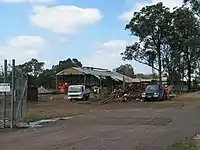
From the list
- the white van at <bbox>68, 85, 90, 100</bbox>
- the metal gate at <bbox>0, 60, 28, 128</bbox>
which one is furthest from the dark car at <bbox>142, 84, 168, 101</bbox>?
the metal gate at <bbox>0, 60, 28, 128</bbox>

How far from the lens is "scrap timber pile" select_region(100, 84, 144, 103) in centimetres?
5344

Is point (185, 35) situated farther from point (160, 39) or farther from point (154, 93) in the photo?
point (154, 93)

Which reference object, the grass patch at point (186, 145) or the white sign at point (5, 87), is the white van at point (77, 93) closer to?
the white sign at point (5, 87)

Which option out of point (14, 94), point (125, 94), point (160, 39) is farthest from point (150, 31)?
point (14, 94)

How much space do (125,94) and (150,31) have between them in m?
33.2

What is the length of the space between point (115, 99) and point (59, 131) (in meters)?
36.5

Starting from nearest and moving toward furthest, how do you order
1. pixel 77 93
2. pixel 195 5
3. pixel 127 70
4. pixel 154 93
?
pixel 154 93
pixel 195 5
pixel 77 93
pixel 127 70

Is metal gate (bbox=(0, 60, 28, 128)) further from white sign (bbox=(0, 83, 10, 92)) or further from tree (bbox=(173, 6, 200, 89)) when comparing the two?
tree (bbox=(173, 6, 200, 89))

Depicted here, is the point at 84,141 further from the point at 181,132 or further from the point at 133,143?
the point at 181,132

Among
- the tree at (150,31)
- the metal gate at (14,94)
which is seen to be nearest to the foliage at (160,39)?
the tree at (150,31)

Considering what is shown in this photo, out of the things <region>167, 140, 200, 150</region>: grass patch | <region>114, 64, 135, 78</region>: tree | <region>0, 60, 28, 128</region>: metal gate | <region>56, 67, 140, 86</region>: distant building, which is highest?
<region>114, 64, 135, 78</region>: tree

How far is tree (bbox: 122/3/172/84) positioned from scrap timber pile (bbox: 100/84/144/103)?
2519cm

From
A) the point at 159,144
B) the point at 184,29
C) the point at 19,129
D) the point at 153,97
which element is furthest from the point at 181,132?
the point at 184,29

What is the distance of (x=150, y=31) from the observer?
3408 inches
